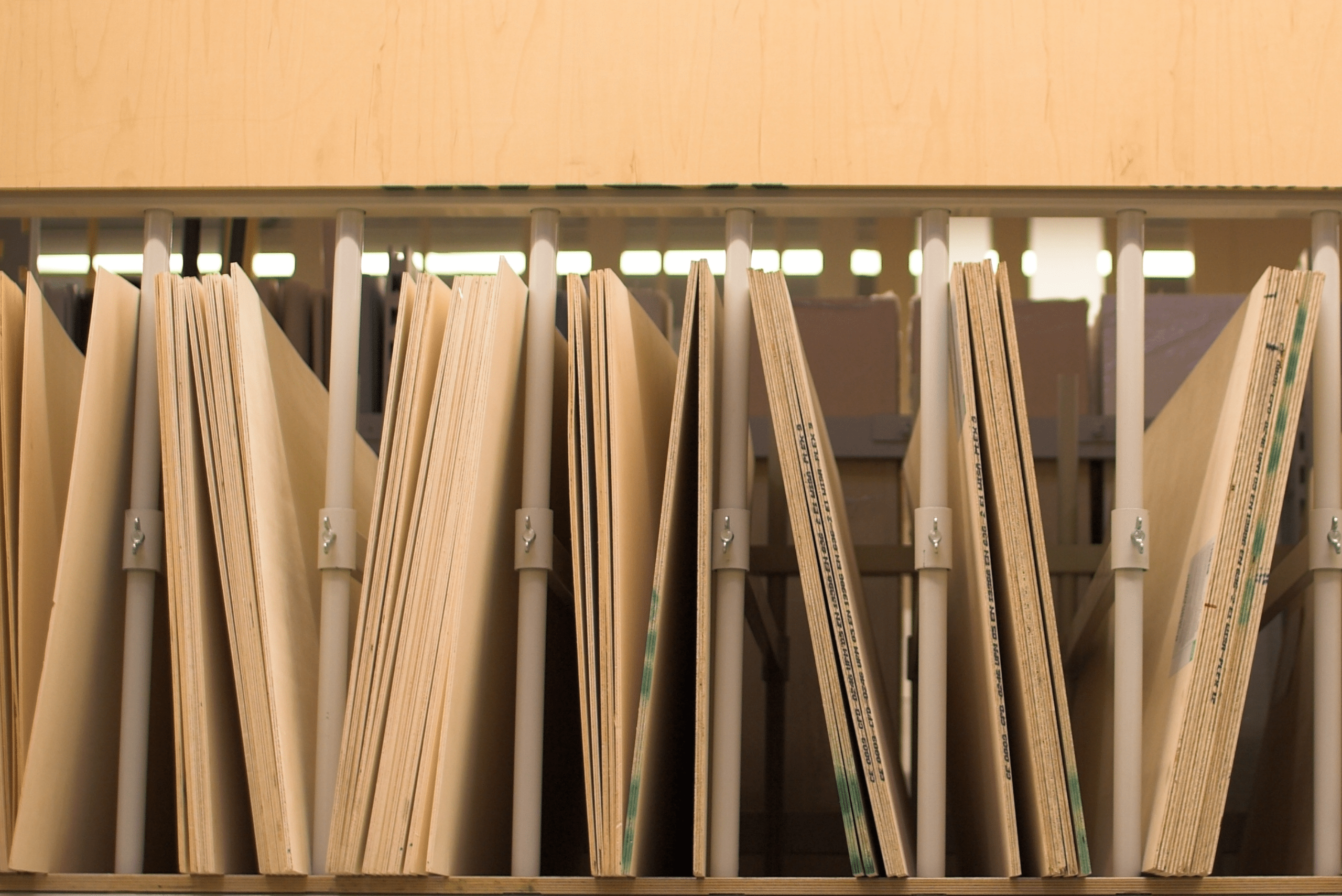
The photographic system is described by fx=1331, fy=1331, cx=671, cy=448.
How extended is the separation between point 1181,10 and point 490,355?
2.29 feet

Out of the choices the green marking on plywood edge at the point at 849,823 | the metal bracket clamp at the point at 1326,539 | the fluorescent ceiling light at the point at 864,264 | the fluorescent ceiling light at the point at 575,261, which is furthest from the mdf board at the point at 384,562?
the fluorescent ceiling light at the point at 864,264

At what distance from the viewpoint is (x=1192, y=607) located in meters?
1.10

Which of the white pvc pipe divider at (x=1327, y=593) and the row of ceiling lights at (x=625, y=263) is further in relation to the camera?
the row of ceiling lights at (x=625, y=263)

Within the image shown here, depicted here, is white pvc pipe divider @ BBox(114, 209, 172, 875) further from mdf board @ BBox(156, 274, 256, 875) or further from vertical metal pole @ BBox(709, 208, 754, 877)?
vertical metal pole @ BBox(709, 208, 754, 877)

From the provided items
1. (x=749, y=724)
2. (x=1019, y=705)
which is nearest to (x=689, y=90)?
(x=1019, y=705)

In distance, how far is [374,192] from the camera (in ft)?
4.02

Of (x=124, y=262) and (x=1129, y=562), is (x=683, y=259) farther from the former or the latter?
(x=1129, y=562)

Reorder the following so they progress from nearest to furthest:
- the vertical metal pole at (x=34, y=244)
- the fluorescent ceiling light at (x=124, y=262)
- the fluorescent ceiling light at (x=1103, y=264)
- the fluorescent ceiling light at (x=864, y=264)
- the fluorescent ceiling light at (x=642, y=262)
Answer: the vertical metal pole at (x=34, y=244)
the fluorescent ceiling light at (x=124, y=262)
the fluorescent ceiling light at (x=642, y=262)
the fluorescent ceiling light at (x=1103, y=264)
the fluorescent ceiling light at (x=864, y=264)

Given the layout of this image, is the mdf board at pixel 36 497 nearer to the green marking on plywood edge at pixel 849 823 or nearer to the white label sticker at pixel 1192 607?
the green marking on plywood edge at pixel 849 823

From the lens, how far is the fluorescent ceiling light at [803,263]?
2357mm

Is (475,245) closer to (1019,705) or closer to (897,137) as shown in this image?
(897,137)

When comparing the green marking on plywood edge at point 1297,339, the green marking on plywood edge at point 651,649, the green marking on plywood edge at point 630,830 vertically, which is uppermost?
the green marking on plywood edge at point 1297,339

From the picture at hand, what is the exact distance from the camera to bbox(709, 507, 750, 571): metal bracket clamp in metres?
1.15

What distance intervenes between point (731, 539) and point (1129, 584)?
1.12 feet
